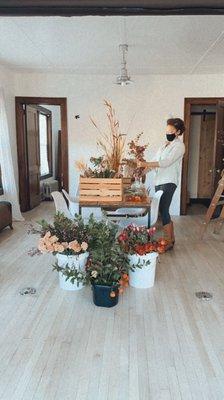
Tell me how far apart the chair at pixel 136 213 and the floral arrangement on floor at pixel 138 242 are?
0.72 metres

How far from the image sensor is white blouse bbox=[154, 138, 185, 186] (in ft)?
12.1

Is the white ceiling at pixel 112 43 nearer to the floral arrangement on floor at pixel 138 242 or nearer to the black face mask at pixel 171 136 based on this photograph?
the black face mask at pixel 171 136

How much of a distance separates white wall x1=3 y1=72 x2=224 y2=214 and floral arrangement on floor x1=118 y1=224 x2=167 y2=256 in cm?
357

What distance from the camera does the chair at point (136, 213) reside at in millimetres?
3598

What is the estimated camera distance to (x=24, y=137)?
6223mm

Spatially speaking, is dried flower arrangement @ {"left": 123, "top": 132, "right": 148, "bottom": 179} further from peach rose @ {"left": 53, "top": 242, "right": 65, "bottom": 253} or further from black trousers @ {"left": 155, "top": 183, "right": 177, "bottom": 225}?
peach rose @ {"left": 53, "top": 242, "right": 65, "bottom": 253}

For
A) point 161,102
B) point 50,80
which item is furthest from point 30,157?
point 161,102

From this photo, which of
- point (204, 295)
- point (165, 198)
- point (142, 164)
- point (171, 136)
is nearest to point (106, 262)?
point (204, 295)

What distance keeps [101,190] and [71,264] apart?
831 millimetres

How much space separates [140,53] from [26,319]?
384 cm

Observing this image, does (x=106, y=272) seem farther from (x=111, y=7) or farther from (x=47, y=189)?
(x=47, y=189)

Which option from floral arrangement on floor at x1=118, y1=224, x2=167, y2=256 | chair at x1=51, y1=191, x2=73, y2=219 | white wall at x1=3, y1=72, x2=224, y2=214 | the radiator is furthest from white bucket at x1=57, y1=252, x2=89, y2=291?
the radiator

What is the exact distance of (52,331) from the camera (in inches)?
89.0

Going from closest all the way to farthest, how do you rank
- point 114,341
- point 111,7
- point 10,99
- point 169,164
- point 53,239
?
point 111,7 < point 114,341 < point 53,239 < point 169,164 < point 10,99
